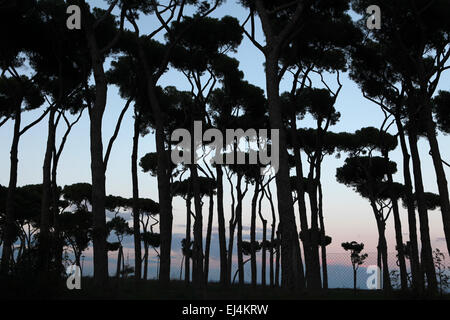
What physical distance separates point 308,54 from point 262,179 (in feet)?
34.3

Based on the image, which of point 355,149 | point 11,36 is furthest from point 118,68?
point 355,149

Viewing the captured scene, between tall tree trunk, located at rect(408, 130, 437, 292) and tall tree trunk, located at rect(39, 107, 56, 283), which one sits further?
tall tree trunk, located at rect(39, 107, 56, 283)

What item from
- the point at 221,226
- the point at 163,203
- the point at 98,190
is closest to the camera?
the point at 98,190

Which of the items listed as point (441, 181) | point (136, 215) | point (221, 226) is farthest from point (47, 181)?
point (441, 181)

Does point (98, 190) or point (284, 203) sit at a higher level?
point (98, 190)

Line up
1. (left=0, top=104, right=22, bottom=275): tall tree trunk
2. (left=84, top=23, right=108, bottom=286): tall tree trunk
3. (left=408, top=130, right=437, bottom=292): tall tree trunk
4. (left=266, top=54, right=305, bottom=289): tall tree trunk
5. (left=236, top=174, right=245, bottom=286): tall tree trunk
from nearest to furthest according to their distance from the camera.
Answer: (left=266, top=54, right=305, bottom=289): tall tree trunk → (left=84, top=23, right=108, bottom=286): tall tree trunk → (left=0, top=104, right=22, bottom=275): tall tree trunk → (left=408, top=130, right=437, bottom=292): tall tree trunk → (left=236, top=174, right=245, bottom=286): tall tree trunk

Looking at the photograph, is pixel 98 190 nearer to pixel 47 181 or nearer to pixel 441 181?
pixel 47 181

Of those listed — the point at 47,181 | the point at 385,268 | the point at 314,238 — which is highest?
the point at 47,181

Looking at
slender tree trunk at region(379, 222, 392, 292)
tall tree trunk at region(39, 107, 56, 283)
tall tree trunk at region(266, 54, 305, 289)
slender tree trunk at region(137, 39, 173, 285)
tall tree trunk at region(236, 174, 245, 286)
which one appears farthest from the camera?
tall tree trunk at region(236, 174, 245, 286)

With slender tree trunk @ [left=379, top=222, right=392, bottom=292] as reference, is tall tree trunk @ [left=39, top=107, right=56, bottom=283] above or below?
above

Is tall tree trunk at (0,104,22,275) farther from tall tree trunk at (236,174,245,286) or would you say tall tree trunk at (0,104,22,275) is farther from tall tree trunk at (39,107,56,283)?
tall tree trunk at (236,174,245,286)

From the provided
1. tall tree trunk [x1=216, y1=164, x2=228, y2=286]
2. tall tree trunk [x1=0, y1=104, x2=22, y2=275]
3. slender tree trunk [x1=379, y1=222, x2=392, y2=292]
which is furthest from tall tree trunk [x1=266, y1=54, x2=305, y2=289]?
slender tree trunk [x1=379, y1=222, x2=392, y2=292]

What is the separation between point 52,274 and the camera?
871cm

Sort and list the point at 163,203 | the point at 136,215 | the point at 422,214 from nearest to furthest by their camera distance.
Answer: the point at 163,203 → the point at 422,214 → the point at 136,215
